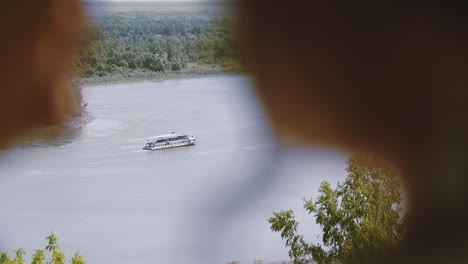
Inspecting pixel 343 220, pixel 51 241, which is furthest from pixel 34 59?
pixel 51 241

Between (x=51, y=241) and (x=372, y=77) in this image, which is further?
(x=51, y=241)

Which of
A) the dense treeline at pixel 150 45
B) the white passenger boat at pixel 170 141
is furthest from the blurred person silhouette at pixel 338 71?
the white passenger boat at pixel 170 141

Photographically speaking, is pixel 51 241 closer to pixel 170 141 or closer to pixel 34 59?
pixel 170 141

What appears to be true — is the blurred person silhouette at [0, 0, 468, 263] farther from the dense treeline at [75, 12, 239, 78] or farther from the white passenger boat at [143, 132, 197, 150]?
the white passenger boat at [143, 132, 197, 150]

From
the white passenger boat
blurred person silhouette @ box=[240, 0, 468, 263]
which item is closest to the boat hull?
the white passenger boat

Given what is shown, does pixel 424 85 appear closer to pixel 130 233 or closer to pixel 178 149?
pixel 178 149
